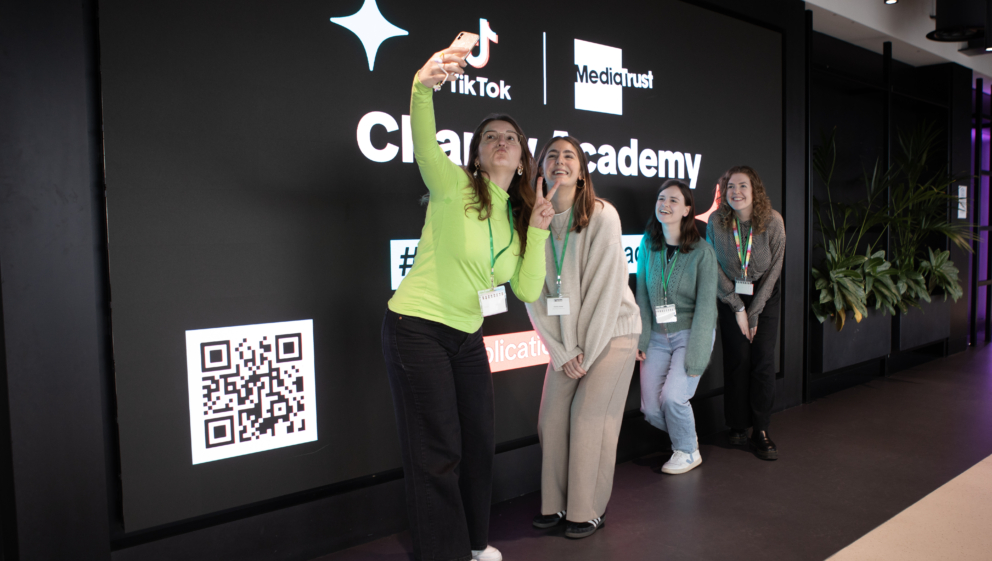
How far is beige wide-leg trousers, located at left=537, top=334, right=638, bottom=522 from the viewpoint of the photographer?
247 cm

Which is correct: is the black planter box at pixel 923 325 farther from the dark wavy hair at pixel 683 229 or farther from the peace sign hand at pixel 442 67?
the peace sign hand at pixel 442 67

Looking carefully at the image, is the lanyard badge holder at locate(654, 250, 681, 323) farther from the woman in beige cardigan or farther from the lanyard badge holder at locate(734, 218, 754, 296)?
the woman in beige cardigan

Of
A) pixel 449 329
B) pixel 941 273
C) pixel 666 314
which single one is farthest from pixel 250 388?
pixel 941 273

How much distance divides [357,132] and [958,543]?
2.86 meters

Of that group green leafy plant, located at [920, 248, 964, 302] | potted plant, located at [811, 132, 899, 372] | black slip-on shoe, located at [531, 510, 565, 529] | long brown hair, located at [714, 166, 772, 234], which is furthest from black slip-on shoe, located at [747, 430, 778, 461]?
green leafy plant, located at [920, 248, 964, 302]

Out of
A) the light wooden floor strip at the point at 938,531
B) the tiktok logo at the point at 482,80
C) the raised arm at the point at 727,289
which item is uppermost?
the tiktok logo at the point at 482,80

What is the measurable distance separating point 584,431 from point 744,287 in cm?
159

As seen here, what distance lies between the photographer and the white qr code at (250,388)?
7.06 ft

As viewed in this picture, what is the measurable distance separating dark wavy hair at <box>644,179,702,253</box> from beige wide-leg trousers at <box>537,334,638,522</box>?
87 cm

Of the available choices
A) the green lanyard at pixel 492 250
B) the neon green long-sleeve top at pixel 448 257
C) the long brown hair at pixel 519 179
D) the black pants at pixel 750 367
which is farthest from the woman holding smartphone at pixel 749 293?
the neon green long-sleeve top at pixel 448 257

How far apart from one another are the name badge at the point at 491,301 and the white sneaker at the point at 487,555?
890mm

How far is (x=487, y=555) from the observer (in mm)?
2268

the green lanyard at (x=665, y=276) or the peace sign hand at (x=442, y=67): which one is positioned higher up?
the peace sign hand at (x=442, y=67)

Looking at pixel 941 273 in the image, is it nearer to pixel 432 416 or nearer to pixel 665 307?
pixel 665 307
